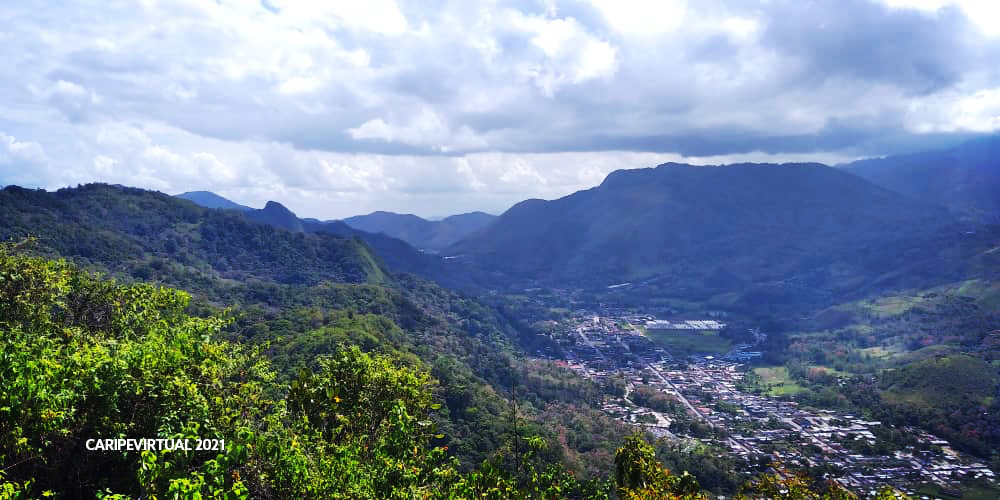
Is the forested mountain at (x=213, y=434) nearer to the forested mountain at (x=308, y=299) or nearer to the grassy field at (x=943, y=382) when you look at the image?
the forested mountain at (x=308, y=299)

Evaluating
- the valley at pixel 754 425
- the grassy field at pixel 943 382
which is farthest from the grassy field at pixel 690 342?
the grassy field at pixel 943 382

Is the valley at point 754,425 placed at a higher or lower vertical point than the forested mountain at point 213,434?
lower

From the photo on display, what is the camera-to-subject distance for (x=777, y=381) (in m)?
121

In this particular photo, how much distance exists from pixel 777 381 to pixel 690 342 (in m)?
37.5

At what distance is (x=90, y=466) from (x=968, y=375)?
410 feet

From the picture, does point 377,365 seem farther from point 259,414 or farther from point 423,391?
point 259,414

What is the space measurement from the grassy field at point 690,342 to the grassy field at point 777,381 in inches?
713

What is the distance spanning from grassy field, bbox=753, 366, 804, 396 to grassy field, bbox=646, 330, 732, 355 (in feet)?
59.4

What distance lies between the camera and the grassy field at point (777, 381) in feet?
368

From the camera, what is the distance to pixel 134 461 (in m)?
10.1

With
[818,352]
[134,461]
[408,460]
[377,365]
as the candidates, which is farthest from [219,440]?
[818,352]

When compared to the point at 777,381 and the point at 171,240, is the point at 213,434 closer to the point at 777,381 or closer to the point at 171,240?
the point at 777,381

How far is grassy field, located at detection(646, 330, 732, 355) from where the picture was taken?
149 m

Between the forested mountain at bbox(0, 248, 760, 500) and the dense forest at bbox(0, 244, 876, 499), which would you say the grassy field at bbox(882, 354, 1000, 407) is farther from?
the forested mountain at bbox(0, 248, 760, 500)
